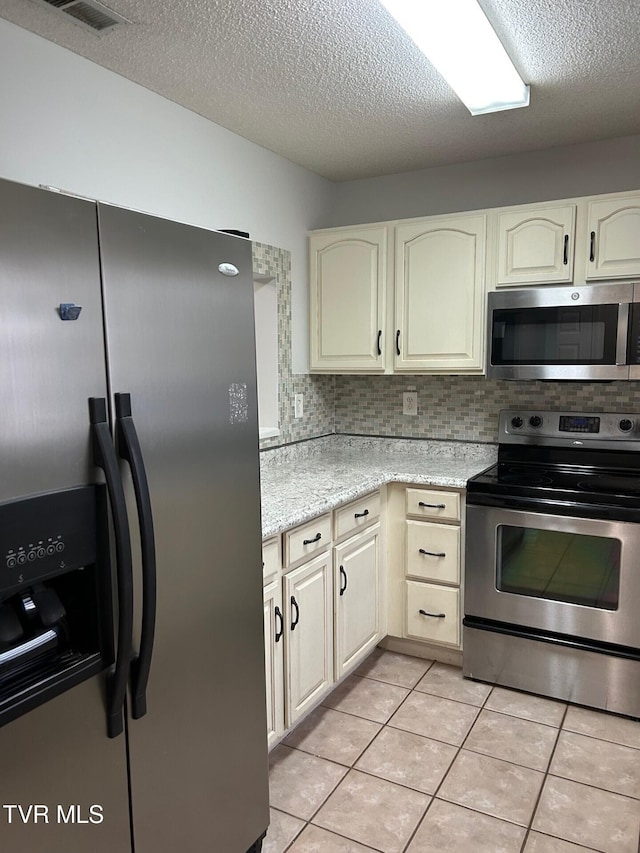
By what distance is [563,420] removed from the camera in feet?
9.73

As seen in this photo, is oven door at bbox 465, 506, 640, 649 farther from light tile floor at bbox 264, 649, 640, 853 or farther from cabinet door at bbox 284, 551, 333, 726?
cabinet door at bbox 284, 551, 333, 726

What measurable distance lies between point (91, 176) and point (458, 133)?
1.57m

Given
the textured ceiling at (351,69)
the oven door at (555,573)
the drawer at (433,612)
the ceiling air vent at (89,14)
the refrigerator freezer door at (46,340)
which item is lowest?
the drawer at (433,612)

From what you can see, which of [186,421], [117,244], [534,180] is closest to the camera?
[117,244]

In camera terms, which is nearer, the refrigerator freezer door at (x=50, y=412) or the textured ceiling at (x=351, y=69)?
the refrigerator freezer door at (x=50, y=412)

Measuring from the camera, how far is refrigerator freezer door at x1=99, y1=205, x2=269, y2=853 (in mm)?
1307

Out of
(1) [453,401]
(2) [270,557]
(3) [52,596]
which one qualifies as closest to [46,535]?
(3) [52,596]

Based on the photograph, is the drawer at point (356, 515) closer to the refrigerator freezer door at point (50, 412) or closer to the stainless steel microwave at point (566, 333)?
the stainless steel microwave at point (566, 333)

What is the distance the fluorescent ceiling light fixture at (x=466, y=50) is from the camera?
1648mm

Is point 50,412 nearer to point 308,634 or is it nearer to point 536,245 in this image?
point 308,634

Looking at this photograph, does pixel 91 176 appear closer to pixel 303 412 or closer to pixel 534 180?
pixel 303 412

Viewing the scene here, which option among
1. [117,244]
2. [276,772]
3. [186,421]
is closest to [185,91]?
[117,244]

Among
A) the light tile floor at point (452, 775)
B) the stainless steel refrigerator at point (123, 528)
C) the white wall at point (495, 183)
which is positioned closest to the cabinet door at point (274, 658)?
the light tile floor at point (452, 775)

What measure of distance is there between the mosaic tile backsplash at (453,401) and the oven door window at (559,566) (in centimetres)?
73
